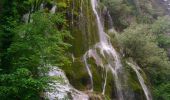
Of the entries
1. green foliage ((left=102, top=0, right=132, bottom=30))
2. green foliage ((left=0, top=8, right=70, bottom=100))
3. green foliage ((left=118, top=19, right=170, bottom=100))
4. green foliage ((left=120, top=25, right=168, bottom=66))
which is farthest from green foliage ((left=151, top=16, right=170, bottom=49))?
green foliage ((left=0, top=8, right=70, bottom=100))

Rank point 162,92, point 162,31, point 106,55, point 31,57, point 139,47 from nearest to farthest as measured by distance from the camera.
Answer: point 31,57 < point 106,55 < point 162,92 < point 139,47 < point 162,31

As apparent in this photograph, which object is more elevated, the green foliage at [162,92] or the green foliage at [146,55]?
the green foliage at [146,55]

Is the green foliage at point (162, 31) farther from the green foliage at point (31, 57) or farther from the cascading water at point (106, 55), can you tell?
the green foliage at point (31, 57)

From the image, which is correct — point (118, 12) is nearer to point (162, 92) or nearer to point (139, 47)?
point (139, 47)

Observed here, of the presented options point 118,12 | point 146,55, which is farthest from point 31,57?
point 118,12

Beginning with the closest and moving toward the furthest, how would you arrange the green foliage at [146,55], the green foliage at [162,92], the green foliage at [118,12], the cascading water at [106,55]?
the cascading water at [106,55], the green foliage at [162,92], the green foliage at [146,55], the green foliage at [118,12]

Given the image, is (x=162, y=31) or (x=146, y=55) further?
(x=162, y=31)

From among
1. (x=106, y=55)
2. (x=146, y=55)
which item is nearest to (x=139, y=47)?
(x=146, y=55)

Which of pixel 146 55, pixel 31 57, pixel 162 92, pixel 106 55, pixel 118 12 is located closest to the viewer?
pixel 31 57

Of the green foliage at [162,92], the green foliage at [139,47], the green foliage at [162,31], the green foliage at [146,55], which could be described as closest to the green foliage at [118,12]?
the green foliage at [162,31]

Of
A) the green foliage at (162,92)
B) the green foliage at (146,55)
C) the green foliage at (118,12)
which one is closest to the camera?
the green foliage at (162,92)

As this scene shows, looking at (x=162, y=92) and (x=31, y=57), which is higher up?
(x=31, y=57)

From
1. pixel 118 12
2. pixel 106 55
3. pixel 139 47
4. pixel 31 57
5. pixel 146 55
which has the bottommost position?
pixel 146 55

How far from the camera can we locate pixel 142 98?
23469 mm
